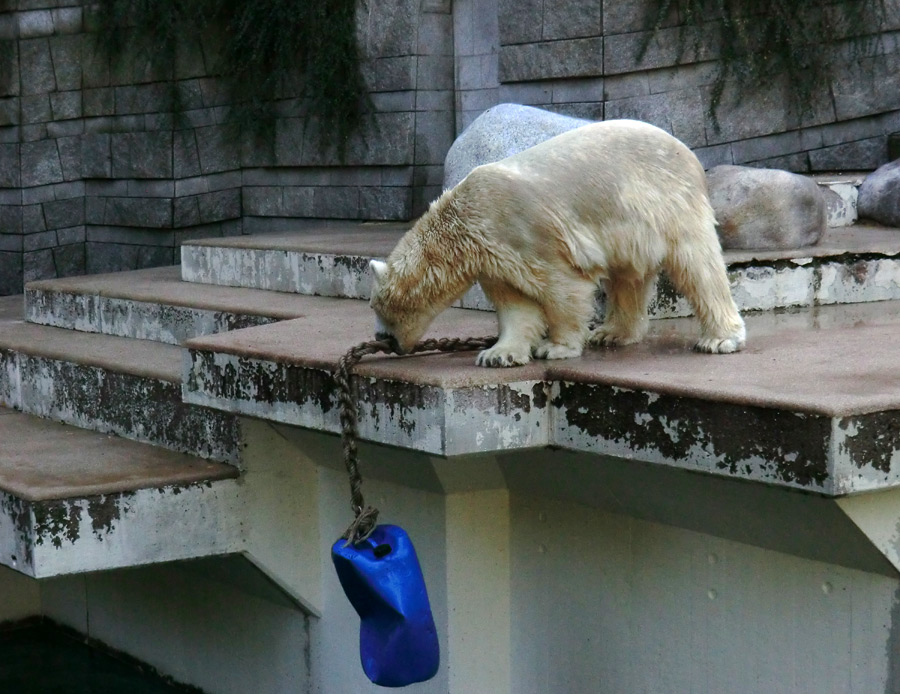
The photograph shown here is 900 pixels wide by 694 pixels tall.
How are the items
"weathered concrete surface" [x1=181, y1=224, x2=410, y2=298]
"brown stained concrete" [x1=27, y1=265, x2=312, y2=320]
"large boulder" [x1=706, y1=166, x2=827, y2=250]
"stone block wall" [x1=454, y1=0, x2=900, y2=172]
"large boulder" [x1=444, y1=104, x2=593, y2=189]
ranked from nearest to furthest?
1. "large boulder" [x1=706, y1=166, x2=827, y2=250]
2. "brown stained concrete" [x1=27, y1=265, x2=312, y2=320]
3. "weathered concrete surface" [x1=181, y1=224, x2=410, y2=298]
4. "large boulder" [x1=444, y1=104, x2=593, y2=189]
5. "stone block wall" [x1=454, y1=0, x2=900, y2=172]

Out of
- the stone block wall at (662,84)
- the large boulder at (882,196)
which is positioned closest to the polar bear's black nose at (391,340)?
the large boulder at (882,196)

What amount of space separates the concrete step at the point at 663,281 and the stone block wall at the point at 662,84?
107 centimetres

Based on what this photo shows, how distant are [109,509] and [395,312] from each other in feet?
4.00

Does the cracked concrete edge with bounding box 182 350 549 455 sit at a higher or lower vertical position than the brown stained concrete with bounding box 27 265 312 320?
lower

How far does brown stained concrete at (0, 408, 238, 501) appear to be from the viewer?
12.5 feet

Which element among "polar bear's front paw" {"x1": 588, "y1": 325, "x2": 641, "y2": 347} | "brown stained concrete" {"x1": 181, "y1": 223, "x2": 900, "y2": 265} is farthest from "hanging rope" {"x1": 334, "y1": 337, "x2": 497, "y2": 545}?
"brown stained concrete" {"x1": 181, "y1": 223, "x2": 900, "y2": 265}

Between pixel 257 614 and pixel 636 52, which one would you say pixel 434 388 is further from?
pixel 636 52

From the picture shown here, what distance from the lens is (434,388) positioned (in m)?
2.96

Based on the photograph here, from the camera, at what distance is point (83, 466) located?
A: 4102 millimetres

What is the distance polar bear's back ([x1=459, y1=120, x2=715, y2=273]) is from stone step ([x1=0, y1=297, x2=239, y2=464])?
56.6 inches

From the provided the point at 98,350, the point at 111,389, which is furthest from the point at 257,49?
the point at 111,389

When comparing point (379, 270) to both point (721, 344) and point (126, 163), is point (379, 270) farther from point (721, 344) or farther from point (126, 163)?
point (126, 163)

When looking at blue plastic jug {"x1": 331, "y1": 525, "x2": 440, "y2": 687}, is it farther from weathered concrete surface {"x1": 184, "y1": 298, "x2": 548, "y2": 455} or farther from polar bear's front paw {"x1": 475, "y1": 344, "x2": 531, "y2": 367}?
polar bear's front paw {"x1": 475, "y1": 344, "x2": 531, "y2": 367}

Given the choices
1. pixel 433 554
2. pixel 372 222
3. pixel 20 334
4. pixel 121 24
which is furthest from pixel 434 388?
pixel 121 24
